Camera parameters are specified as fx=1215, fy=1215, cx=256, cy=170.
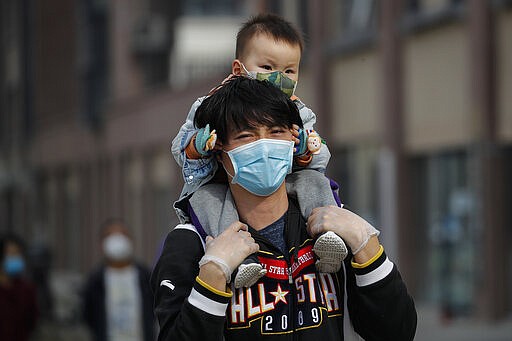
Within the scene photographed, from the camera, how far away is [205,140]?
3.55 metres

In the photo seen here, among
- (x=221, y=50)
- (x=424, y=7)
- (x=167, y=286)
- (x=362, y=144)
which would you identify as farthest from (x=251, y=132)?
(x=221, y=50)

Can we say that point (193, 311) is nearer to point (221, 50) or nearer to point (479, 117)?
point (479, 117)

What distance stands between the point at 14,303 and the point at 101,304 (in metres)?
1.27

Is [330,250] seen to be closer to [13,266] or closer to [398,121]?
[13,266]

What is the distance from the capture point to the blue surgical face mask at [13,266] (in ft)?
39.4

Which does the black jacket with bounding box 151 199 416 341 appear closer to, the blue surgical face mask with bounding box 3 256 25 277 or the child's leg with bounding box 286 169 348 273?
the child's leg with bounding box 286 169 348 273

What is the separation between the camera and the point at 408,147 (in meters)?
22.3

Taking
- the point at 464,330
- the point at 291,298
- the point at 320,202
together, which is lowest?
the point at 464,330

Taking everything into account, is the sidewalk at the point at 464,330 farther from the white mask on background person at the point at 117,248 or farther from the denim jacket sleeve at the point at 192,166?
the denim jacket sleeve at the point at 192,166

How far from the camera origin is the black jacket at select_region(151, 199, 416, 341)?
3.50 meters

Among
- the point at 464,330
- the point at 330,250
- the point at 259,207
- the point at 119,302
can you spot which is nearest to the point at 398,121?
the point at 464,330

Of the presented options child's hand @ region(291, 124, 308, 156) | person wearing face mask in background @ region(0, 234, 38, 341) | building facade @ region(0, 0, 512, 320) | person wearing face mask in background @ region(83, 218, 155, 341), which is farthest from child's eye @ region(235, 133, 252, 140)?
building facade @ region(0, 0, 512, 320)

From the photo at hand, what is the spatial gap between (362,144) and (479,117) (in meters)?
5.19

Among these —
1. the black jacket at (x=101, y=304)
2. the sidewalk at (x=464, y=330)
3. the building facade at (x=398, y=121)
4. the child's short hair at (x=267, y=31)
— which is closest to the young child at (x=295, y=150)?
the child's short hair at (x=267, y=31)
